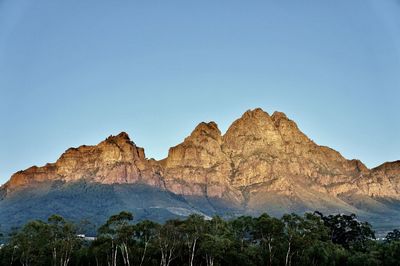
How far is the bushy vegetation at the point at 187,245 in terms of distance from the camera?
74.1 metres

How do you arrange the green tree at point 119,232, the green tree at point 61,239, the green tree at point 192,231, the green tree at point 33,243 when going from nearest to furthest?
1. the green tree at point 192,231
2. the green tree at point 119,232
3. the green tree at point 61,239
4. the green tree at point 33,243

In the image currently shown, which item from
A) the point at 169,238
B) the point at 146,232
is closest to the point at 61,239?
the point at 146,232

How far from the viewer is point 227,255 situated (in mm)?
76188

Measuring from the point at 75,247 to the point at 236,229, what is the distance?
2332 cm

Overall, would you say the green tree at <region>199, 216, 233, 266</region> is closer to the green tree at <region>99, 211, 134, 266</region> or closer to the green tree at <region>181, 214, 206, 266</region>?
the green tree at <region>181, 214, 206, 266</region>

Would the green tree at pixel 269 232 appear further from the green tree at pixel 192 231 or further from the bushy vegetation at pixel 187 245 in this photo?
the green tree at pixel 192 231

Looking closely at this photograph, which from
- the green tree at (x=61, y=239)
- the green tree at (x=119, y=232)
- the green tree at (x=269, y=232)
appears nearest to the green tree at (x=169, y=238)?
the green tree at (x=119, y=232)

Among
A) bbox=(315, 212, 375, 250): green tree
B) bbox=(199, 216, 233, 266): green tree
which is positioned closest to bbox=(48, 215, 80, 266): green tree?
bbox=(199, 216, 233, 266): green tree

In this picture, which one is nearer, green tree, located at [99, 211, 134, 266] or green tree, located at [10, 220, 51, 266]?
green tree, located at [99, 211, 134, 266]

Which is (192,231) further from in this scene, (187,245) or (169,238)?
(187,245)

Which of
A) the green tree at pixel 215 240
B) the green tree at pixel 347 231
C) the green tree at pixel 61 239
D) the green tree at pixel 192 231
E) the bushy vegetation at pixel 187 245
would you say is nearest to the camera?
the green tree at pixel 215 240

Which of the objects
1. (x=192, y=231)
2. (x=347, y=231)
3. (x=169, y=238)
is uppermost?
(x=192, y=231)

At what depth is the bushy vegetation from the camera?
74125 mm

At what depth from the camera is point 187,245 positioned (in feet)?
259
